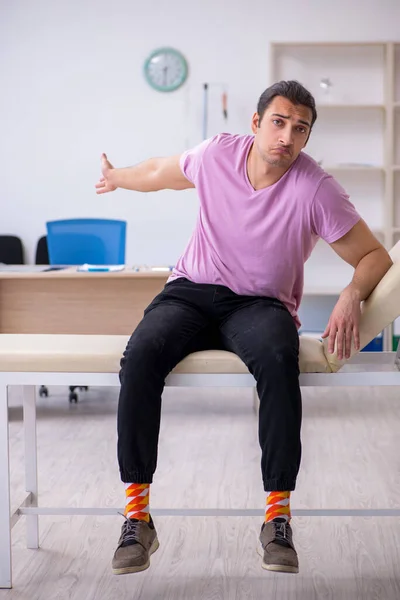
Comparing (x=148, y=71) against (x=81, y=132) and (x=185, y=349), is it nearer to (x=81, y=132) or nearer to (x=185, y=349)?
(x=81, y=132)

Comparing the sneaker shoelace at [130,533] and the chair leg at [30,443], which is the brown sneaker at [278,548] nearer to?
the sneaker shoelace at [130,533]

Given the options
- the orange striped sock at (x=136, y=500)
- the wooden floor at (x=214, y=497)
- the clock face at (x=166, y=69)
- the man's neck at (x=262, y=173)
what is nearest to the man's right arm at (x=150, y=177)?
the man's neck at (x=262, y=173)

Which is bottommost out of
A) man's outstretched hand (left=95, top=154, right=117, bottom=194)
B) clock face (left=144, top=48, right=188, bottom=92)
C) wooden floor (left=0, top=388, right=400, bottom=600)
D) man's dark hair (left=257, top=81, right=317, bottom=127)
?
wooden floor (left=0, top=388, right=400, bottom=600)

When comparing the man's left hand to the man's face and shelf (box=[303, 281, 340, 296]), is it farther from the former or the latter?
shelf (box=[303, 281, 340, 296])

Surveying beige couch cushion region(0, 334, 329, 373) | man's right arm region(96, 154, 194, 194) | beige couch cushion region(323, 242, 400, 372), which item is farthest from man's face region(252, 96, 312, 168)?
beige couch cushion region(0, 334, 329, 373)

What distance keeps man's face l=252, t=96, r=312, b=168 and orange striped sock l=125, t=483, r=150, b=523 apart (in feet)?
2.81

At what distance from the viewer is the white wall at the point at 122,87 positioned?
5500 millimetres

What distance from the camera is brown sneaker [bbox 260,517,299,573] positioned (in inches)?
68.2

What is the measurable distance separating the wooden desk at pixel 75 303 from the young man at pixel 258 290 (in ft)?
4.89

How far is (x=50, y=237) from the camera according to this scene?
421 cm

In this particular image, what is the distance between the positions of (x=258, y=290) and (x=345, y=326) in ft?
0.90

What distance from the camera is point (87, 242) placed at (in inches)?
167

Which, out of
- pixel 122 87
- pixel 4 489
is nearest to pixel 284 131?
pixel 4 489

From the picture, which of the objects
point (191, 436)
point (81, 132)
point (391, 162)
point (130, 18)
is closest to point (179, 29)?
point (130, 18)
